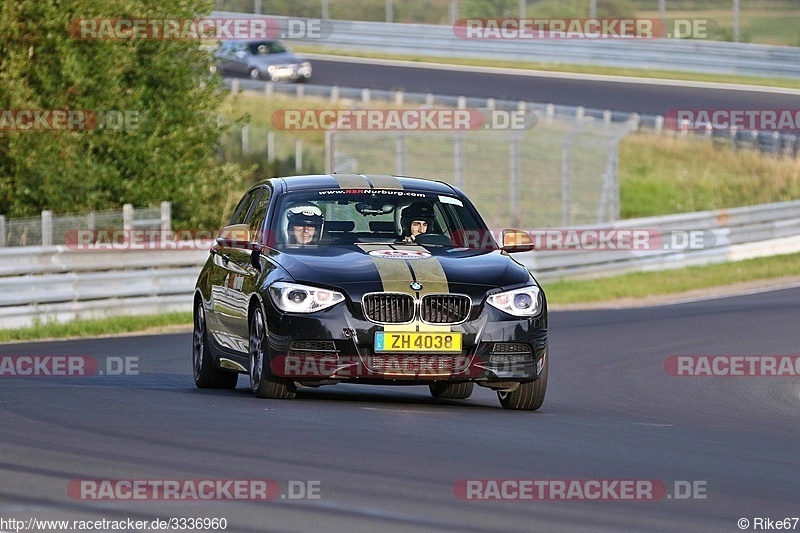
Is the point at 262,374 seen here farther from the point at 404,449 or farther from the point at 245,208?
the point at 404,449

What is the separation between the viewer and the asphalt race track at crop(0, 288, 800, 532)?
21.4 feet

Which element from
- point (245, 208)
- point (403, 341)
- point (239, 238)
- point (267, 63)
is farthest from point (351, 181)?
point (267, 63)

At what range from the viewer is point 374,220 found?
11.6 metres

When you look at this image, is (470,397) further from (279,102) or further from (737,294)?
(279,102)

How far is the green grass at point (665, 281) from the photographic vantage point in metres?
26.2

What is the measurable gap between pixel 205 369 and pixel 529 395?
3.01 meters

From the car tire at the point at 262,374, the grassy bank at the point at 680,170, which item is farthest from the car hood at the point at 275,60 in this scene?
the car tire at the point at 262,374

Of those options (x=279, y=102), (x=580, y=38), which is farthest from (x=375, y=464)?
(x=580, y=38)

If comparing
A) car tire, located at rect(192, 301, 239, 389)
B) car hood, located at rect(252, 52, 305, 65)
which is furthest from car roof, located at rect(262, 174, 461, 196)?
car hood, located at rect(252, 52, 305, 65)

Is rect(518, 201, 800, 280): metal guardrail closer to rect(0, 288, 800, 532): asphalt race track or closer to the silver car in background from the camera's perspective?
rect(0, 288, 800, 532): asphalt race track

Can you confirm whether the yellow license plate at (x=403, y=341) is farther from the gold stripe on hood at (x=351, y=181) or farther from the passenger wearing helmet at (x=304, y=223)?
the gold stripe on hood at (x=351, y=181)

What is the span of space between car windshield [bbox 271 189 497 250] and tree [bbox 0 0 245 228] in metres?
15.3

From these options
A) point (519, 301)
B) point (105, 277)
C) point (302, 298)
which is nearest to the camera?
point (302, 298)

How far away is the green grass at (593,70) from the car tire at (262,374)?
37400mm
